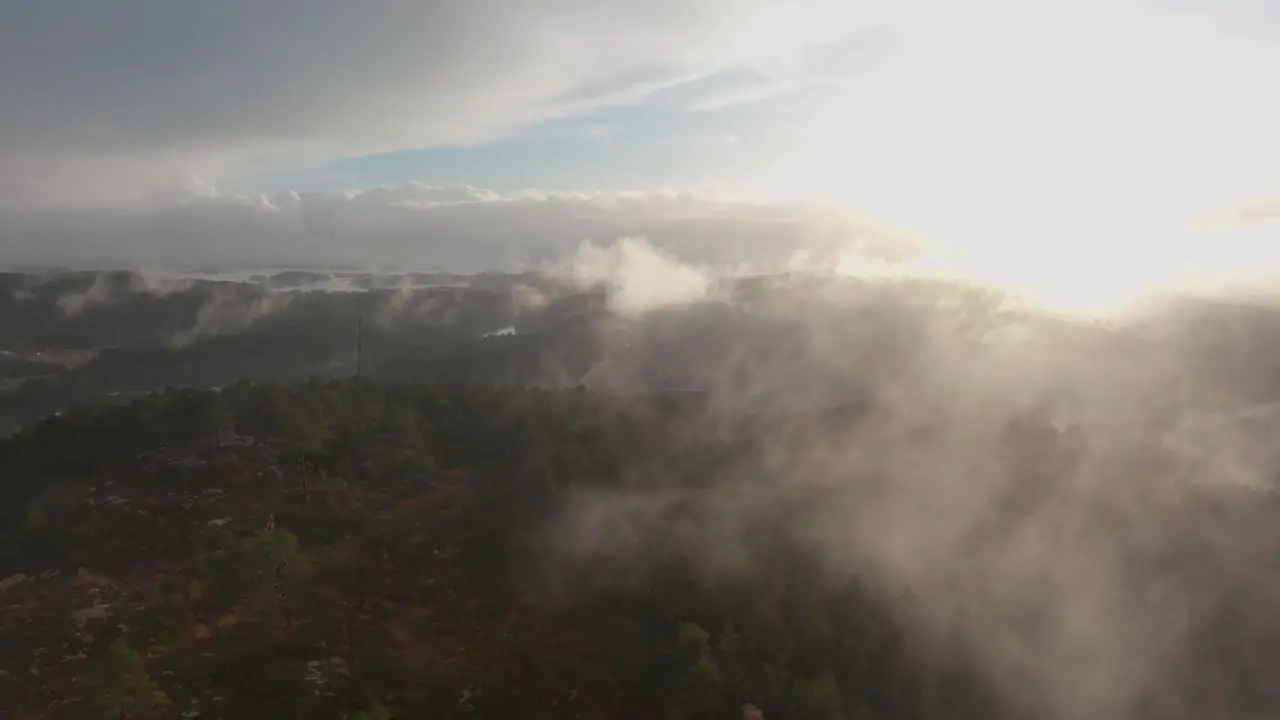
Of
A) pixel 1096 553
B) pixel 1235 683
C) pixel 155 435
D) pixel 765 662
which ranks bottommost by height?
pixel 1235 683

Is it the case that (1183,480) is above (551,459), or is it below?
below

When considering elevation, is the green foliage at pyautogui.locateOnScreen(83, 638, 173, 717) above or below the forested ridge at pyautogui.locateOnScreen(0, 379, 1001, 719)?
above

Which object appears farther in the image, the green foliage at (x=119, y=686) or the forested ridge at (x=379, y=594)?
the forested ridge at (x=379, y=594)

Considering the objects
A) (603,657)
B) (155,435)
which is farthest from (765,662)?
(155,435)

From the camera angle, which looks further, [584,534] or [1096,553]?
[1096,553]

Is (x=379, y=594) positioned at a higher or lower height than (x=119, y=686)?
lower

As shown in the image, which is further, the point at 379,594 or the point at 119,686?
the point at 379,594

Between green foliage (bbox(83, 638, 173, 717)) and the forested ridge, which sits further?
the forested ridge

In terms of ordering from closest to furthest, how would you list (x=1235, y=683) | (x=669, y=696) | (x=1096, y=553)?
(x=669, y=696), (x=1235, y=683), (x=1096, y=553)

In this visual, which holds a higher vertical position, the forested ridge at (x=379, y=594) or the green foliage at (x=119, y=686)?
the green foliage at (x=119, y=686)

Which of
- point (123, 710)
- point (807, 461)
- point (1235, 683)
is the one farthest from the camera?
point (807, 461)

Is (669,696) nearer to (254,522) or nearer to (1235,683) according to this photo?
(254,522)
